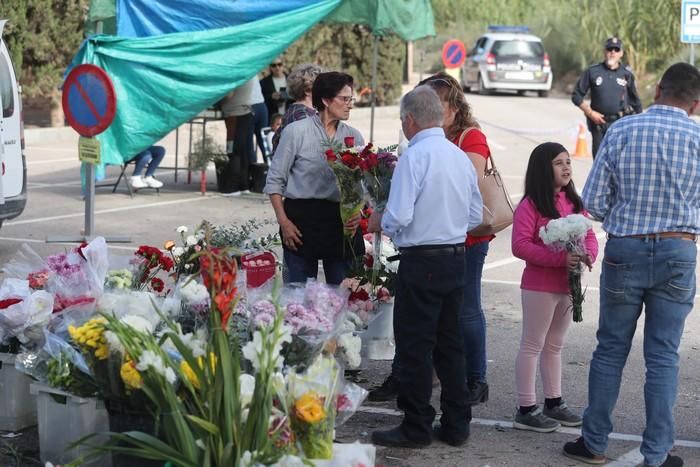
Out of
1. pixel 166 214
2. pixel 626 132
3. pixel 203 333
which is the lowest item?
pixel 166 214

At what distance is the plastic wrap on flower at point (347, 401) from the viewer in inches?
194

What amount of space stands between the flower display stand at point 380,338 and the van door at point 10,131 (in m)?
4.86

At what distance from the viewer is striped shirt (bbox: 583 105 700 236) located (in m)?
5.41

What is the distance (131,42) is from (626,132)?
8340 mm

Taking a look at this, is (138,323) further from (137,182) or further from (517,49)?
(517,49)

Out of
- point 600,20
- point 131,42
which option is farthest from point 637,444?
point 600,20

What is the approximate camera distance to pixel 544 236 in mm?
6035

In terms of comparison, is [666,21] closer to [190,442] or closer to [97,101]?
[97,101]

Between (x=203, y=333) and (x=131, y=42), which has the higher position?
(x=131, y=42)

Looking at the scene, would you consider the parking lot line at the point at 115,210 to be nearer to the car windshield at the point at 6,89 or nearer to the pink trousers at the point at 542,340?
the car windshield at the point at 6,89

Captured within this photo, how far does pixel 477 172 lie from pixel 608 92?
9.06 m

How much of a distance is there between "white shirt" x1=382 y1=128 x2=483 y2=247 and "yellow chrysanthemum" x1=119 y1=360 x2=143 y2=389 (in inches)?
58.6

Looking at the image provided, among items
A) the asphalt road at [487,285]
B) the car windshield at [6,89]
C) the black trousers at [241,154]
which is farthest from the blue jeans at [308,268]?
the black trousers at [241,154]

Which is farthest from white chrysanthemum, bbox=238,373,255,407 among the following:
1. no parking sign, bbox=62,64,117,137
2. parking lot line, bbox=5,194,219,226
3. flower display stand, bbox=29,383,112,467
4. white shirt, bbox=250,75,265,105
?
white shirt, bbox=250,75,265,105
